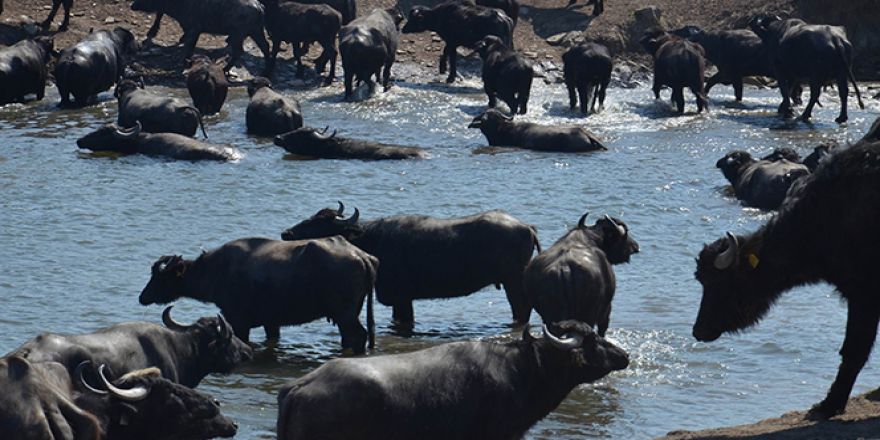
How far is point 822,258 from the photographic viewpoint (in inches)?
385

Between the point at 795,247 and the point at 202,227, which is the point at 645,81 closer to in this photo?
the point at 202,227

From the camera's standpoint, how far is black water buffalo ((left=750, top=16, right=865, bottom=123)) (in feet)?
82.1

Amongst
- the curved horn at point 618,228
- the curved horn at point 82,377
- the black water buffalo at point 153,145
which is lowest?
the black water buffalo at point 153,145

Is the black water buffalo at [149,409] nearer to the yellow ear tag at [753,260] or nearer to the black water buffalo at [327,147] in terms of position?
the yellow ear tag at [753,260]

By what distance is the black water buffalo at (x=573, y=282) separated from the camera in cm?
1220

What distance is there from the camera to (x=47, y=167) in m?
20.5

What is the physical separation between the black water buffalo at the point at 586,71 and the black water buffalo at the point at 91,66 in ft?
23.8

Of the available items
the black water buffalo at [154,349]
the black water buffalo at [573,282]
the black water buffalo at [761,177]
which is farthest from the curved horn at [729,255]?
the black water buffalo at [761,177]

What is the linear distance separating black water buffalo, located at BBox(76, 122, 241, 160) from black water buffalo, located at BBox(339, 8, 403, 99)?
4595 millimetres

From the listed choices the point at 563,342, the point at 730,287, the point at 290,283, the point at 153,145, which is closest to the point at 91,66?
the point at 153,145

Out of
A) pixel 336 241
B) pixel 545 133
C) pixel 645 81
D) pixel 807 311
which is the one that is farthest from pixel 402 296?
pixel 645 81

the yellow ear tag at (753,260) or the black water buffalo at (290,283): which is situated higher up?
the yellow ear tag at (753,260)

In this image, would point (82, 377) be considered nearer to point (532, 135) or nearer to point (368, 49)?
point (532, 135)

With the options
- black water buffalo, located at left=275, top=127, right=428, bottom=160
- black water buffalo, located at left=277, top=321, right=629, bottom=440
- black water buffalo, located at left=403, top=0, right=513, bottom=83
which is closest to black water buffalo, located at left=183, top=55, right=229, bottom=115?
black water buffalo, located at left=275, top=127, right=428, bottom=160
